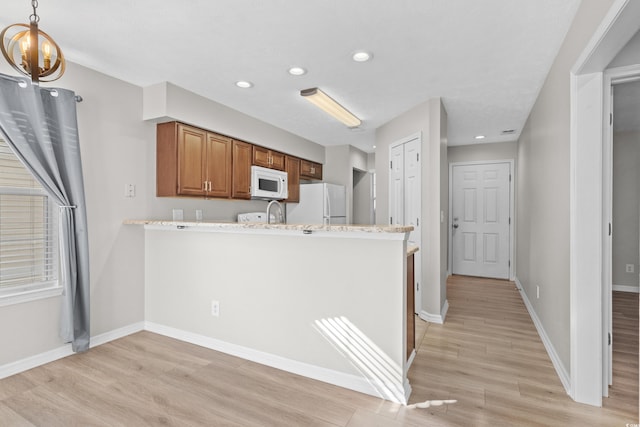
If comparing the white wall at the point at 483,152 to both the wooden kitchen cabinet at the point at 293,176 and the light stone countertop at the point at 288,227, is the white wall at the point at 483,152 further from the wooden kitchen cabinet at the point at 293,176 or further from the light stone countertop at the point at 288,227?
the light stone countertop at the point at 288,227

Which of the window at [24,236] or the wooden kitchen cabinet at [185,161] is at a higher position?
the wooden kitchen cabinet at [185,161]

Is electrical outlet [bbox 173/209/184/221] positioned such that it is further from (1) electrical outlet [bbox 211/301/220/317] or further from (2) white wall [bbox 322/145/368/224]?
(2) white wall [bbox 322/145/368/224]

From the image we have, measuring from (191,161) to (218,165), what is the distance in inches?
15.0

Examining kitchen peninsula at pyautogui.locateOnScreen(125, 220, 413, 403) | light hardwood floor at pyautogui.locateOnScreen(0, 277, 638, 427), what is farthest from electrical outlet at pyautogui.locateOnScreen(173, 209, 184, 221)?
light hardwood floor at pyautogui.locateOnScreen(0, 277, 638, 427)

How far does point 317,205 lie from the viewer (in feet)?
16.6

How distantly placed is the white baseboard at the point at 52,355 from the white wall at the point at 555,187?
11.5 ft

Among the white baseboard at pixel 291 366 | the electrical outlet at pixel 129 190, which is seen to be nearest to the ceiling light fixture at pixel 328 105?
the electrical outlet at pixel 129 190

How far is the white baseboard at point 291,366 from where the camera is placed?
205 cm

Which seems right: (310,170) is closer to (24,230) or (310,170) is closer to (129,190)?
(129,190)

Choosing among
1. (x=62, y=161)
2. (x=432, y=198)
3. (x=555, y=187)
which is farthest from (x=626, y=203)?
(x=62, y=161)

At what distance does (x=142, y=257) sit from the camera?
3193 mm

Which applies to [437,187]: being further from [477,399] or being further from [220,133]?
[220,133]

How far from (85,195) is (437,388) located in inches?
120

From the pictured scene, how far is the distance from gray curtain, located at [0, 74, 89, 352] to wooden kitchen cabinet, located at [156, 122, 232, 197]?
73 cm
